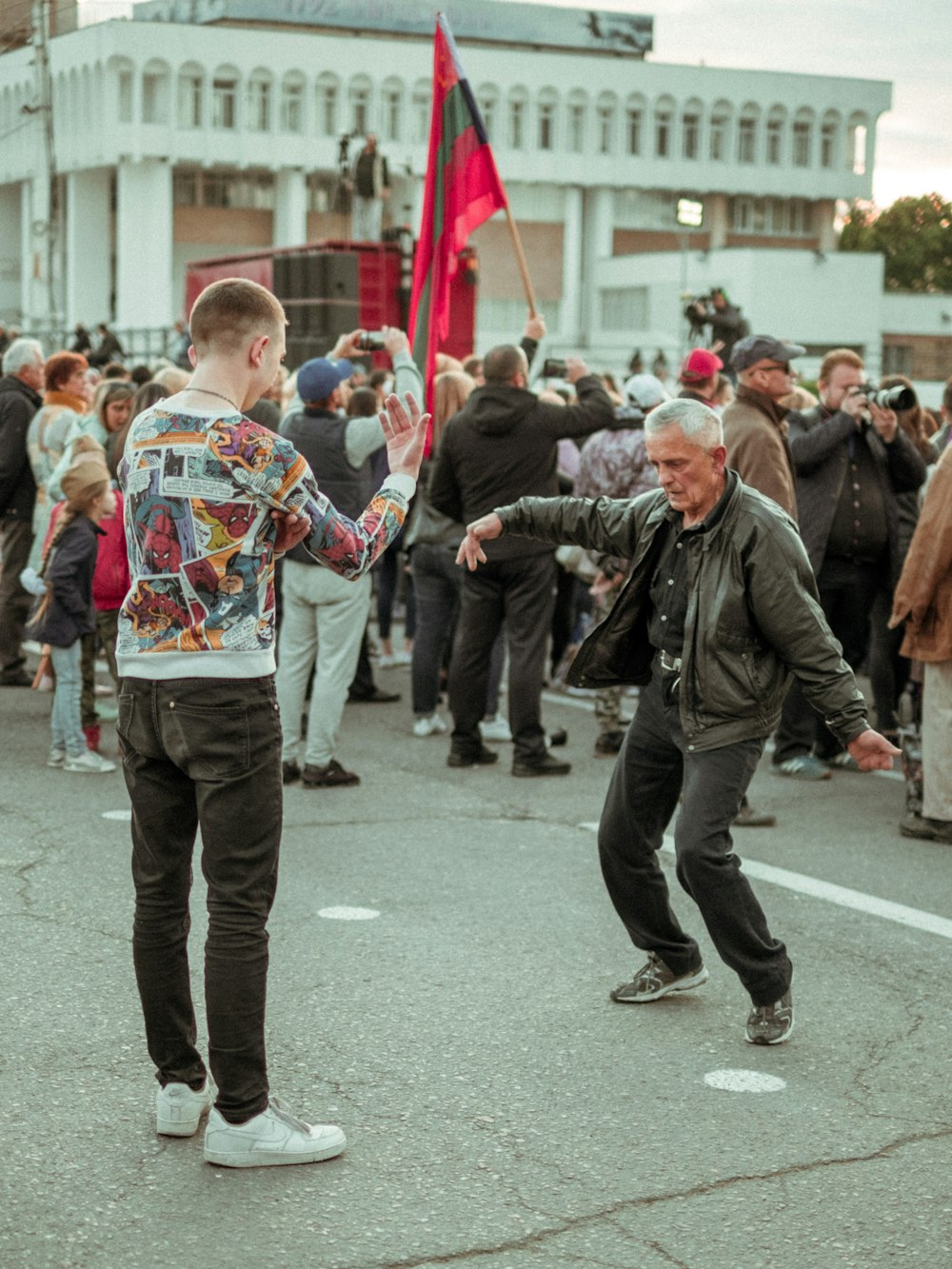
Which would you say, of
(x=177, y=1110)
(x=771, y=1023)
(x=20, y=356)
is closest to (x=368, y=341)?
(x=771, y=1023)

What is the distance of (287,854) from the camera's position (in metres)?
7.15

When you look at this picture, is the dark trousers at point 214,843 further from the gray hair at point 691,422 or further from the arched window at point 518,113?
the arched window at point 518,113

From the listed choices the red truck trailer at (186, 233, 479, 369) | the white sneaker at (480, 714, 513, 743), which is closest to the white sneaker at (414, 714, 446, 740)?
the white sneaker at (480, 714, 513, 743)

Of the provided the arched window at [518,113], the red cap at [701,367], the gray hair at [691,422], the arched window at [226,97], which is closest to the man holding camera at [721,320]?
the red cap at [701,367]

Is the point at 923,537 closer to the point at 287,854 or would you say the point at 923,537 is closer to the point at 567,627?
the point at 287,854

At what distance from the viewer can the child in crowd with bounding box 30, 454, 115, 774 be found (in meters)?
8.62

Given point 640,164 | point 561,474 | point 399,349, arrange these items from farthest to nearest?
point 640,164 < point 561,474 < point 399,349

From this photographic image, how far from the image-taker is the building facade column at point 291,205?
76.4 meters

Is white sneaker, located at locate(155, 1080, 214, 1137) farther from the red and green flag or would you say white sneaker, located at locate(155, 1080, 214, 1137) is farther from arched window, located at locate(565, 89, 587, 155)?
arched window, located at locate(565, 89, 587, 155)

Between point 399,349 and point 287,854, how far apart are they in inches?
79.6

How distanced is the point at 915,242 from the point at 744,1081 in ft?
343

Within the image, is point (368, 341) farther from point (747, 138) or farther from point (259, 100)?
point (747, 138)

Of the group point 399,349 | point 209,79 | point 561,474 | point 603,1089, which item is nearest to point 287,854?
point 399,349

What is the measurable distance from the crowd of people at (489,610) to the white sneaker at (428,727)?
18.0 inches
